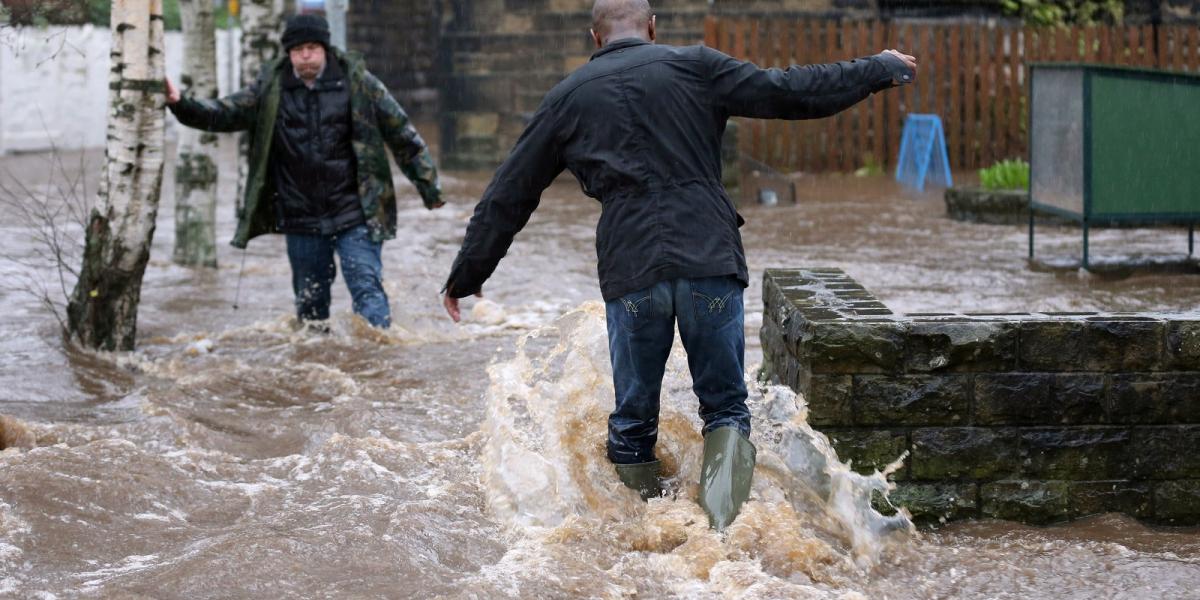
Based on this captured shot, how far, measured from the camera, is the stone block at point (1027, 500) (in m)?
5.09

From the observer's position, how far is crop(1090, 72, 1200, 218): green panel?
1019cm

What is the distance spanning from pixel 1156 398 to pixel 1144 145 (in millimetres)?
5743

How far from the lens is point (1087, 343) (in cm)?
501

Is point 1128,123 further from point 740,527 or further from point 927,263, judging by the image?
point 740,527

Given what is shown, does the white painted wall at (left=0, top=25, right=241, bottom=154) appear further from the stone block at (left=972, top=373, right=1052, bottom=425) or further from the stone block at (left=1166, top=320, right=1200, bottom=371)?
the stone block at (left=1166, top=320, right=1200, bottom=371)

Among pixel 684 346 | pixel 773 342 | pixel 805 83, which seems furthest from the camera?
pixel 773 342

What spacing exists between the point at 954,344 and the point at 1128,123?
19.5 feet

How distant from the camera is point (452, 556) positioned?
183 inches

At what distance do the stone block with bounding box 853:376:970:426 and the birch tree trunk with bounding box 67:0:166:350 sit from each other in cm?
431

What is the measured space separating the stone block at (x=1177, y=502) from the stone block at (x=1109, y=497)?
0.03m

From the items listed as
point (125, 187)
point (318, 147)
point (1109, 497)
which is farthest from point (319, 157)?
point (1109, 497)

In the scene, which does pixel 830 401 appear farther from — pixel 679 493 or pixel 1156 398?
pixel 1156 398

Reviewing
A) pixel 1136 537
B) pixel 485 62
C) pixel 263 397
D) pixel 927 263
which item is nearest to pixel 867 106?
pixel 485 62

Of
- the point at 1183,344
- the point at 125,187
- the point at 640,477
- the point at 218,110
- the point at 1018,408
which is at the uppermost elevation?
the point at 218,110
